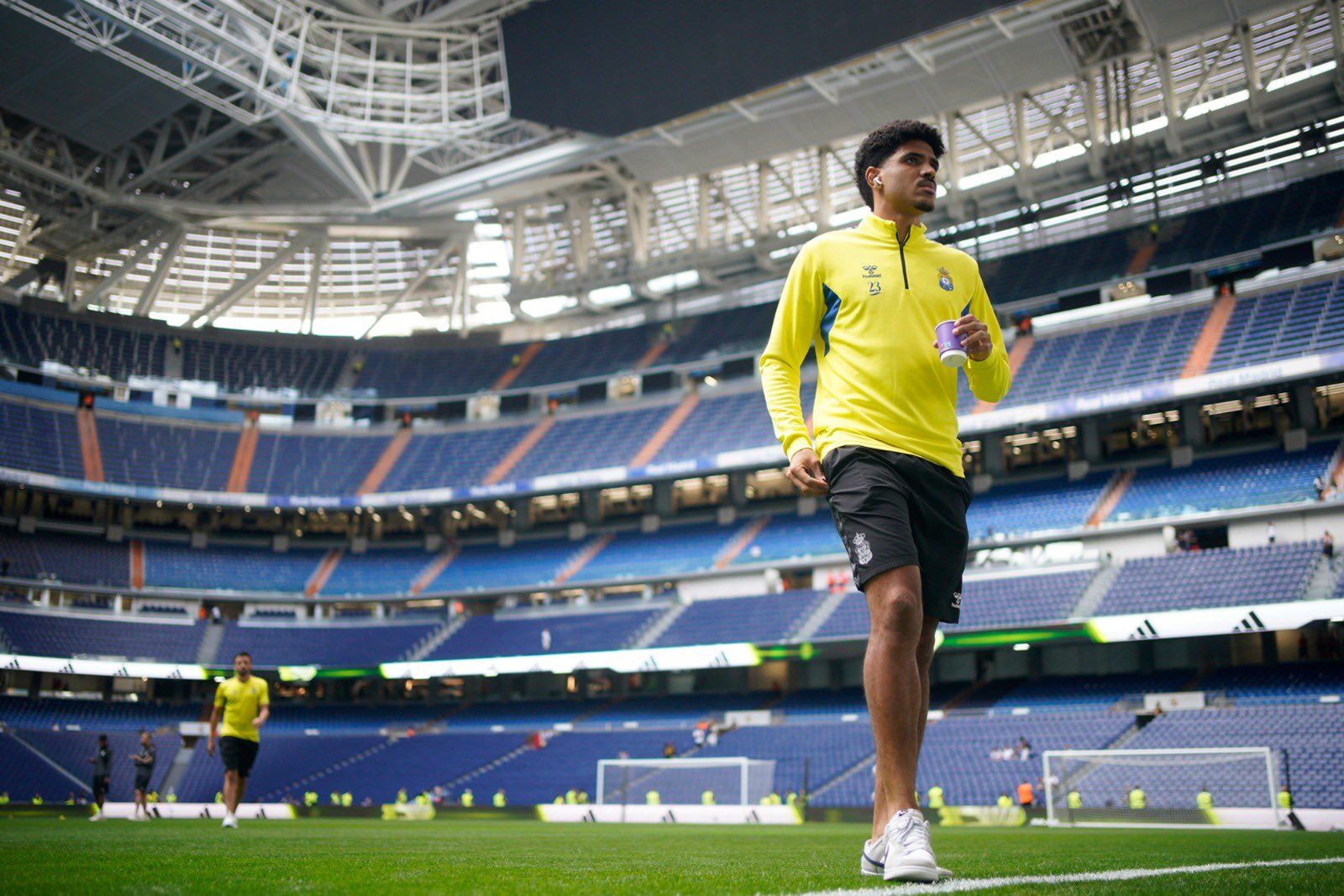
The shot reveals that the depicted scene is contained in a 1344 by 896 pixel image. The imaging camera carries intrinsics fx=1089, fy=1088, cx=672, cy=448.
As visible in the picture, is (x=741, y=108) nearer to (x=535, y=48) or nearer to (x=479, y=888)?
(x=535, y=48)

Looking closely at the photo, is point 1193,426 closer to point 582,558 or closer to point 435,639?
point 582,558

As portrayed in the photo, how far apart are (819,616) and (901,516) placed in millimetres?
31507

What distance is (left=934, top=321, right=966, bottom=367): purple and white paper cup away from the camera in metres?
3.89

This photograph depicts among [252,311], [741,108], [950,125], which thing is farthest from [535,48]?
[252,311]

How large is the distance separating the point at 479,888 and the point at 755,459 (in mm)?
36845

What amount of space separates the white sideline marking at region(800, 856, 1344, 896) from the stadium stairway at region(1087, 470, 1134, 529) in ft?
96.1

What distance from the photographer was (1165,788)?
69.9ft

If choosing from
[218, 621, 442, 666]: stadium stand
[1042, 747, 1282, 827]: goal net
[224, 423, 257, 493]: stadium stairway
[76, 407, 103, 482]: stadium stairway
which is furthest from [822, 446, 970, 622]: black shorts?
[224, 423, 257, 493]: stadium stairway

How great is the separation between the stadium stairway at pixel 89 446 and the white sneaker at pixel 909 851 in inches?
1849

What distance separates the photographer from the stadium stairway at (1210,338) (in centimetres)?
3297

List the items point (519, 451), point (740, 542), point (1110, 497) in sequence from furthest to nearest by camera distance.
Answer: point (519, 451) → point (740, 542) → point (1110, 497)

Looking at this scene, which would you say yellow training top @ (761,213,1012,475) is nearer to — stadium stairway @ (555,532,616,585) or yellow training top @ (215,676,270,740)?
yellow training top @ (215,676,270,740)

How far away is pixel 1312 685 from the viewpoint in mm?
26422

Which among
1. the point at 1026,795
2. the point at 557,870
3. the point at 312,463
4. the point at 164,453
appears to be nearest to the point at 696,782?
the point at 1026,795
